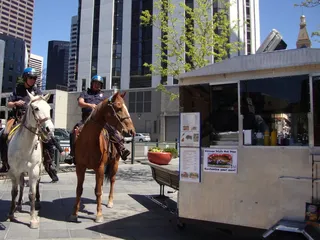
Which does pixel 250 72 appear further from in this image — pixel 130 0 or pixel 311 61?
pixel 130 0

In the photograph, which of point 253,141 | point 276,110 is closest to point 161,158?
point 253,141

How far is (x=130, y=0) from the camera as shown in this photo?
198 feet

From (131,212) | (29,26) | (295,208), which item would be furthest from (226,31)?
(29,26)

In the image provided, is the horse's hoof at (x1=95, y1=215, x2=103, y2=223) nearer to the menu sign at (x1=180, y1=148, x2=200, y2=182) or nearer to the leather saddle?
the menu sign at (x1=180, y1=148, x2=200, y2=182)

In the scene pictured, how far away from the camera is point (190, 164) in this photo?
16.5 ft

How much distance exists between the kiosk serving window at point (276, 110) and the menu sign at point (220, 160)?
0.30 m

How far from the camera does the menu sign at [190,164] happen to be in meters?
4.95

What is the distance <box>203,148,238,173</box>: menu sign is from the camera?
15.2 ft

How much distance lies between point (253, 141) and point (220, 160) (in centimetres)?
57

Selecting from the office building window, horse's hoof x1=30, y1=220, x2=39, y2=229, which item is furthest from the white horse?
the office building window

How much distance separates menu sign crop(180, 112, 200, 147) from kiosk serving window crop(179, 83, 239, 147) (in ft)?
0.26

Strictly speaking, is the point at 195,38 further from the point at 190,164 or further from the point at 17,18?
the point at 17,18

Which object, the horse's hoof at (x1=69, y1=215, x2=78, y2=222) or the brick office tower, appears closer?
the horse's hoof at (x1=69, y1=215, x2=78, y2=222)

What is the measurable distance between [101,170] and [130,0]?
59.3 meters
